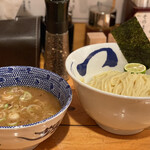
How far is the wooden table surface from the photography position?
3.35ft

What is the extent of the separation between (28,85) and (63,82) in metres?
0.20

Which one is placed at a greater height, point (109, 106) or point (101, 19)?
point (101, 19)

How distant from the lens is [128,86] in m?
1.09

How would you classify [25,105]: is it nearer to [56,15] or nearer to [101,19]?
[56,15]

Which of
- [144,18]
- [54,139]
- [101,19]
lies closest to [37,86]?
[54,139]

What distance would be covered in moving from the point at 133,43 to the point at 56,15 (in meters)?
0.41

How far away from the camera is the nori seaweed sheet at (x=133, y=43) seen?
4.26ft

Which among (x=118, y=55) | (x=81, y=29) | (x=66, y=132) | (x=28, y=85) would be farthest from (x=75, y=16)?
(x=66, y=132)

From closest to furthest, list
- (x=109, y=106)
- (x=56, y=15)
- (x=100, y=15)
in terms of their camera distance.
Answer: (x=109, y=106), (x=56, y=15), (x=100, y=15)

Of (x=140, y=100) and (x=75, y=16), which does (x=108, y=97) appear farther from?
(x=75, y=16)

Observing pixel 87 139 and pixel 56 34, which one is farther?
pixel 56 34

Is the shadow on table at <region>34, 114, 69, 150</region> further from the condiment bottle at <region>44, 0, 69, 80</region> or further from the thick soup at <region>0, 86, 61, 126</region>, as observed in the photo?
the condiment bottle at <region>44, 0, 69, 80</region>

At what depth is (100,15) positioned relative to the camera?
1.66 meters

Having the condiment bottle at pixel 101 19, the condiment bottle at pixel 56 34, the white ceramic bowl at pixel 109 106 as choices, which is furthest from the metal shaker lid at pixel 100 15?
the white ceramic bowl at pixel 109 106
